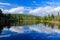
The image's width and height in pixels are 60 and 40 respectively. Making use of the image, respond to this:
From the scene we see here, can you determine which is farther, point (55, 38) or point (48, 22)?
point (48, 22)

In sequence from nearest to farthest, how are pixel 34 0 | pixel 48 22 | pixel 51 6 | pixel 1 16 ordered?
pixel 34 0 → pixel 51 6 → pixel 1 16 → pixel 48 22

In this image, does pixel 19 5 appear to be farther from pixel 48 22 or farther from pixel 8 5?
pixel 48 22

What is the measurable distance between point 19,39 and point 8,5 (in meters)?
1.92

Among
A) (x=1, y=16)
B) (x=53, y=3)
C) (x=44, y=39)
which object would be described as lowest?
(x=44, y=39)

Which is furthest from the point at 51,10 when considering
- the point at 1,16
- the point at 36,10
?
the point at 1,16

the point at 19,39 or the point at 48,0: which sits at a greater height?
the point at 48,0

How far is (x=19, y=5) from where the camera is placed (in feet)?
20.5

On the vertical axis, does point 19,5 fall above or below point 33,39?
above

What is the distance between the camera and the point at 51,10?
7086 millimetres

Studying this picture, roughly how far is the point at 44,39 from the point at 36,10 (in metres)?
1.93

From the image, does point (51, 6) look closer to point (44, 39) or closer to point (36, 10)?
point (36, 10)

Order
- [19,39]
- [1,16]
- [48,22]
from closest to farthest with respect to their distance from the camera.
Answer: [19,39] < [1,16] < [48,22]

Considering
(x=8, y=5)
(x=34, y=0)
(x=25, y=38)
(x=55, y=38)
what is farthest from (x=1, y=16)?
(x=55, y=38)

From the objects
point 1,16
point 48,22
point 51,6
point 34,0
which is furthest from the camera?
point 48,22
